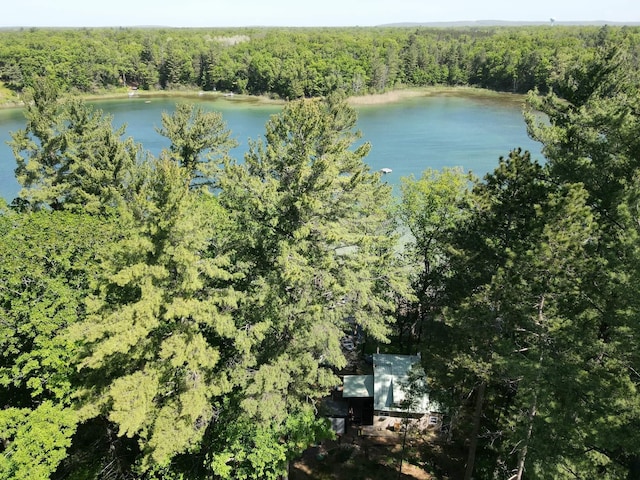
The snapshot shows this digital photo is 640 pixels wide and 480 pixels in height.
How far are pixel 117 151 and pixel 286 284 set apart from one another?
1409 cm

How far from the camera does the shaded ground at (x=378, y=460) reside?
44.9ft

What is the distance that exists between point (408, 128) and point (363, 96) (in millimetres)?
24973

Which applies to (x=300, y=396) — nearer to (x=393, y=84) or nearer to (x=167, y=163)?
(x=167, y=163)

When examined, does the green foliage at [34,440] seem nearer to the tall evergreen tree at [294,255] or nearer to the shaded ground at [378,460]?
the tall evergreen tree at [294,255]

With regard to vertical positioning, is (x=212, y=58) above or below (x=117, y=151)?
above

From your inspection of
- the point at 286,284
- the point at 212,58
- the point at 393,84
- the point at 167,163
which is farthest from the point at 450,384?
the point at 212,58

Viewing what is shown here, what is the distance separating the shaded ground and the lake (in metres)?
24.8

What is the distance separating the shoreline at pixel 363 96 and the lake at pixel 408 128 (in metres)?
1.61

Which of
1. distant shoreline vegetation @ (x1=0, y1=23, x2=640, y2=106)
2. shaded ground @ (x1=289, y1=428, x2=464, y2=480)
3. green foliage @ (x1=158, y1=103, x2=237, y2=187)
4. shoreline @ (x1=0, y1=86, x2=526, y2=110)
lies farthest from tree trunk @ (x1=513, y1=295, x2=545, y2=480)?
distant shoreline vegetation @ (x1=0, y1=23, x2=640, y2=106)

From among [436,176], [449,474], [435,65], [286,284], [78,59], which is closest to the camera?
[286,284]

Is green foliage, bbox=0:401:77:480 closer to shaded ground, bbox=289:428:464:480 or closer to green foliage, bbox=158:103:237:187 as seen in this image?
shaded ground, bbox=289:428:464:480

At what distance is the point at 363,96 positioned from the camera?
79.0m

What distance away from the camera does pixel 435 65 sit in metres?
93.1

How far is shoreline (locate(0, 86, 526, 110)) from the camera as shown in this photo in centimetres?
7712
